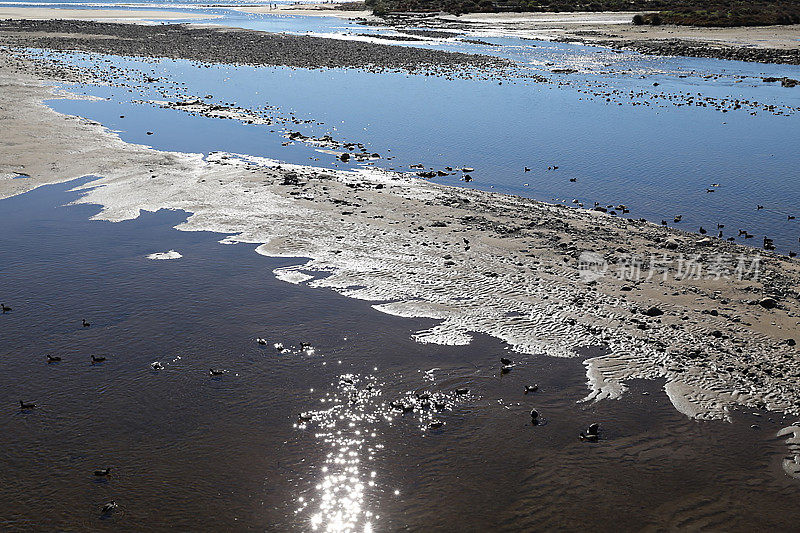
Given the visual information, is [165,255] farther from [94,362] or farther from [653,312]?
[653,312]

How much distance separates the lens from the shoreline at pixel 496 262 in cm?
996

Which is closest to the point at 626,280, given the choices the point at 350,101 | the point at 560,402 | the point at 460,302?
the point at 460,302

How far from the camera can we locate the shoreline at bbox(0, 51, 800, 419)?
9.96 m

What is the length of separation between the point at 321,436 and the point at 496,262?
596 centimetres

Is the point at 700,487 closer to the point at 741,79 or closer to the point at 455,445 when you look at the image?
the point at 455,445

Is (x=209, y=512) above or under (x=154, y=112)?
under

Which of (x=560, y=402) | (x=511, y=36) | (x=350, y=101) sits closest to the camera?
(x=560, y=402)

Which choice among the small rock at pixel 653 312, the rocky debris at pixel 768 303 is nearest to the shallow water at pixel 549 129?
the rocky debris at pixel 768 303

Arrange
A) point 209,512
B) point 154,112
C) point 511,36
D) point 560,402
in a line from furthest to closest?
point 511,36 < point 154,112 < point 560,402 < point 209,512

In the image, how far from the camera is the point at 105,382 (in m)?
9.43

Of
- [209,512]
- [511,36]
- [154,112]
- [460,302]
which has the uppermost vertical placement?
[511,36]

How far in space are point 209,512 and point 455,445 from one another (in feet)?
9.58

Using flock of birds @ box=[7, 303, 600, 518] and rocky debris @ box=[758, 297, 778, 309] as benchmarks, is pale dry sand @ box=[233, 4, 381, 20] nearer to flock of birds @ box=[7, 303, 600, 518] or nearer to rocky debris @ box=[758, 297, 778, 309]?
rocky debris @ box=[758, 297, 778, 309]

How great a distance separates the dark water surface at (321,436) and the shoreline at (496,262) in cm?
61
